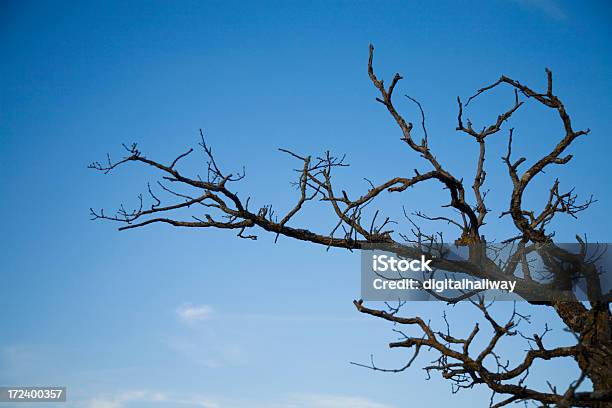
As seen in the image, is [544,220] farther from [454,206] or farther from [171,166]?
[171,166]

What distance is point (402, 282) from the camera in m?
6.50

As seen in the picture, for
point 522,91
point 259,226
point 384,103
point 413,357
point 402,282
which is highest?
point 522,91

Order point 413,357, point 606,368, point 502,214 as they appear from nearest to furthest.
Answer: point 413,357, point 606,368, point 502,214

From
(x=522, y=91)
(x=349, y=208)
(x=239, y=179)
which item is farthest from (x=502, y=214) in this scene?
(x=239, y=179)

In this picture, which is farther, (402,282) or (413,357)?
(402,282)

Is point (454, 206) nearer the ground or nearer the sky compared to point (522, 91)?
nearer the ground

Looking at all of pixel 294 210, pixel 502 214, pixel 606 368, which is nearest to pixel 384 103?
pixel 294 210

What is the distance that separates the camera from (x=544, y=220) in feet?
22.7

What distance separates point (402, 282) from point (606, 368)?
6.58 ft

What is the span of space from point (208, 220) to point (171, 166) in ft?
2.52

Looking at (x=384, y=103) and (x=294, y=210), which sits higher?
(x=384, y=103)

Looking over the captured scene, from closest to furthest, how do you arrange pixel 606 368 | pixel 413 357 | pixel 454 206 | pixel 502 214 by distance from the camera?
pixel 413 357 < pixel 606 368 < pixel 454 206 < pixel 502 214

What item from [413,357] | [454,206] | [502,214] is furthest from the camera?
[502,214]

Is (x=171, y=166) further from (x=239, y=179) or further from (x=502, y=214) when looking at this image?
(x=502, y=214)
